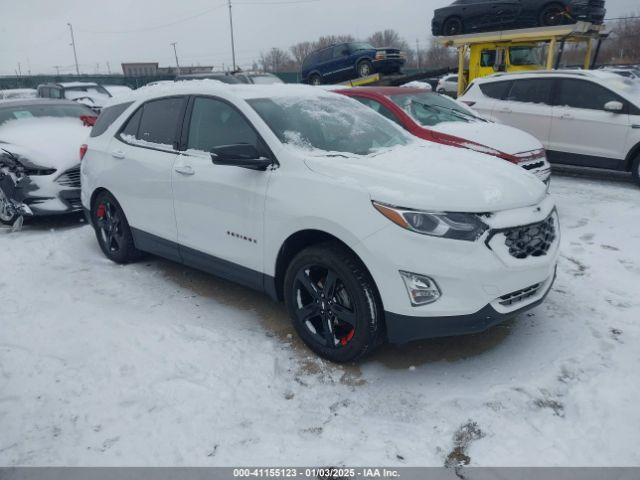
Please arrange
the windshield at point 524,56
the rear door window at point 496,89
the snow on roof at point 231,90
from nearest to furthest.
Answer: the snow on roof at point 231,90 < the rear door window at point 496,89 < the windshield at point 524,56

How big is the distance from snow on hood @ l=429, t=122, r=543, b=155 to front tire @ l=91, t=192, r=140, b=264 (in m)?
4.04

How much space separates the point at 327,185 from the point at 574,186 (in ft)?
20.6

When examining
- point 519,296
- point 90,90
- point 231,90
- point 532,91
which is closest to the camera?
point 519,296

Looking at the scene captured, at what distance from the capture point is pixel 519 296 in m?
3.06

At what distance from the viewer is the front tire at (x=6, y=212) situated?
660cm

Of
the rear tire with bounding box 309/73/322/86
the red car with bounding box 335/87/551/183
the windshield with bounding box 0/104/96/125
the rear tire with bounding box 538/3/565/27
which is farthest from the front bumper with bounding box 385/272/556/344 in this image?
the rear tire with bounding box 309/73/322/86

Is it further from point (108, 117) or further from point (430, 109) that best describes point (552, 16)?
point (108, 117)

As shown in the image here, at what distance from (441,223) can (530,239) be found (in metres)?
0.66

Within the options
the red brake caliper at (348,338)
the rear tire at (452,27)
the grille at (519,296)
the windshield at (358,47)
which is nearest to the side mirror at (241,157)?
the red brake caliper at (348,338)

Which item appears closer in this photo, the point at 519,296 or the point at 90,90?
the point at 519,296

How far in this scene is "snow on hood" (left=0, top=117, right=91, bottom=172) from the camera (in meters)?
6.56

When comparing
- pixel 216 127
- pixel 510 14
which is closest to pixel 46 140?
pixel 216 127

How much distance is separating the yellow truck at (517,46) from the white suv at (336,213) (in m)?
9.41

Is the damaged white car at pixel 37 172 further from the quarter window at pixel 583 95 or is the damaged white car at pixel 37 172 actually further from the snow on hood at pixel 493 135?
the quarter window at pixel 583 95
